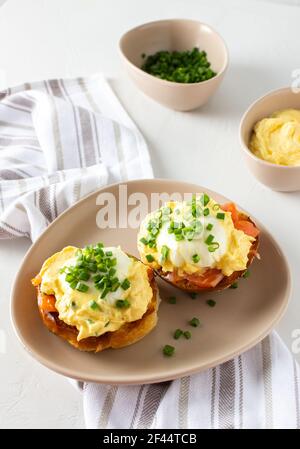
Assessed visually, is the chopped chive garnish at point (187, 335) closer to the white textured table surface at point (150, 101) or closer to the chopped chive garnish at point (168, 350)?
the chopped chive garnish at point (168, 350)

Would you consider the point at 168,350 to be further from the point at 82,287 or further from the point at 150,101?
Answer: the point at 150,101

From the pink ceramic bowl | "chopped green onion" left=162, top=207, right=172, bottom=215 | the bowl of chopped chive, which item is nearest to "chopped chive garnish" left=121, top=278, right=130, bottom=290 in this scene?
"chopped green onion" left=162, top=207, right=172, bottom=215

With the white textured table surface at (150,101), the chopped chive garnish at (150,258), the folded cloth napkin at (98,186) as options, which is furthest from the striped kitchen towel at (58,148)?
the chopped chive garnish at (150,258)

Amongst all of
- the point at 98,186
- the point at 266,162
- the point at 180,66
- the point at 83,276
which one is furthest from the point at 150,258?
the point at 180,66

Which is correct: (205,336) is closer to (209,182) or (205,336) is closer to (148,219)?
(148,219)

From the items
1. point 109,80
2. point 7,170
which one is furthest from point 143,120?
point 7,170
